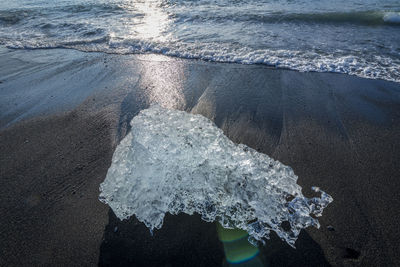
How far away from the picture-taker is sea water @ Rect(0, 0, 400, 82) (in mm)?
4891

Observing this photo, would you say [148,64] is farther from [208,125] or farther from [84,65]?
[208,125]

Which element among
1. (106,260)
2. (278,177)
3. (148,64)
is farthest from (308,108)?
(148,64)

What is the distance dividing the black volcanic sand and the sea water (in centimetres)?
72

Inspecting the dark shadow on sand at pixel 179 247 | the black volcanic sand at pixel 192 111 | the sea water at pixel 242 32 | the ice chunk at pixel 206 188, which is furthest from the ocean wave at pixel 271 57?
the dark shadow on sand at pixel 179 247

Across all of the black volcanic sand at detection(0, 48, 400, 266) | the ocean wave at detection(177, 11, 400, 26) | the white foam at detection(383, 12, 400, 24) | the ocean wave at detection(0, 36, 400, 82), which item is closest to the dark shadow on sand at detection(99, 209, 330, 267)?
the black volcanic sand at detection(0, 48, 400, 266)

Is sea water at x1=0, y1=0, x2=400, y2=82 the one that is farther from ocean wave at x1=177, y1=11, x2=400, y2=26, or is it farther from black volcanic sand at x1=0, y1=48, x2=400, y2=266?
black volcanic sand at x1=0, y1=48, x2=400, y2=266

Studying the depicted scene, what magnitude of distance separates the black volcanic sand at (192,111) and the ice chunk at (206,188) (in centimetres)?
13

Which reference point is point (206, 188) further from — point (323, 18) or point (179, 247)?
point (323, 18)

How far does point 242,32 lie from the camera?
671 cm

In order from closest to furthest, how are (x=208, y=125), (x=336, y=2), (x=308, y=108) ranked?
(x=208, y=125), (x=308, y=108), (x=336, y=2)

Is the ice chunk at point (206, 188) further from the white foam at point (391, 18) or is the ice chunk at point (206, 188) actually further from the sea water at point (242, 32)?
the white foam at point (391, 18)

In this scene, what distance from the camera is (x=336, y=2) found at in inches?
385

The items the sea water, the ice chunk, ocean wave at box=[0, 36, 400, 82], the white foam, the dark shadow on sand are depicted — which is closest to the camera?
the dark shadow on sand

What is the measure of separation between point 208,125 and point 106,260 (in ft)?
5.46
